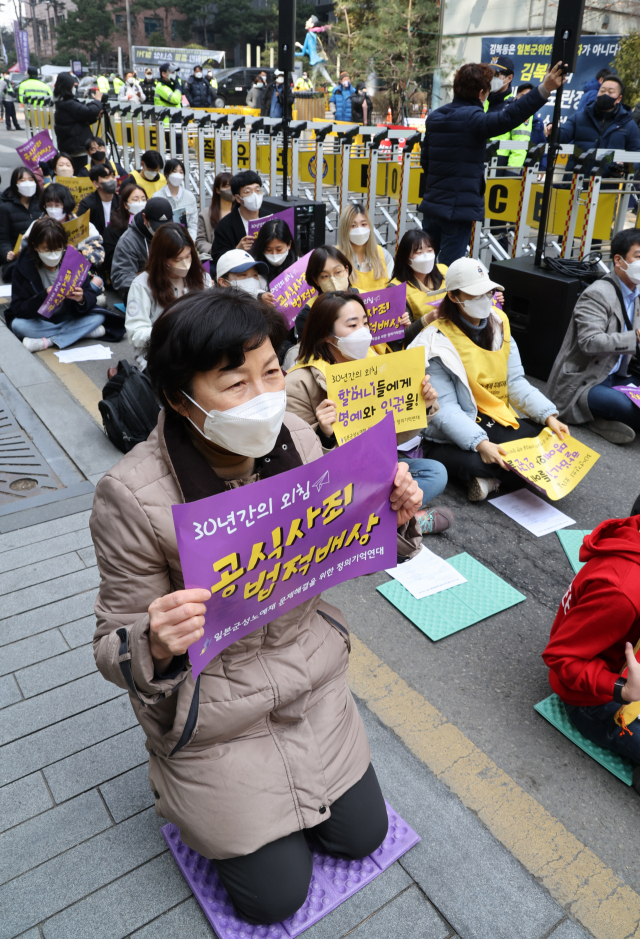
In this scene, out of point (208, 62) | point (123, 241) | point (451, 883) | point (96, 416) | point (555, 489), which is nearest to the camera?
point (451, 883)

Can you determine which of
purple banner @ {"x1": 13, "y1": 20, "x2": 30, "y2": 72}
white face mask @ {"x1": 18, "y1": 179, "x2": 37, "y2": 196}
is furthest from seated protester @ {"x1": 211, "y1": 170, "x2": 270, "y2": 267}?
purple banner @ {"x1": 13, "y1": 20, "x2": 30, "y2": 72}

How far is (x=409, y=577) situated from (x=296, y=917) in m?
1.78

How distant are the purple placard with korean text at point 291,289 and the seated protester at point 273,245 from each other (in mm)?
843

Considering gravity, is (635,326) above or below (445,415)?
above

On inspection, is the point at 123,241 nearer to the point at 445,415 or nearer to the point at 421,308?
the point at 421,308

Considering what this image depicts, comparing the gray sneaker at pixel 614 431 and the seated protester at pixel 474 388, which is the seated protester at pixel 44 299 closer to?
the seated protester at pixel 474 388

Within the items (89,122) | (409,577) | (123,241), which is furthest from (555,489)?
(89,122)

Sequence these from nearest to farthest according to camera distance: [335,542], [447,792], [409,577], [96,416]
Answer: [335,542] < [447,792] < [409,577] < [96,416]

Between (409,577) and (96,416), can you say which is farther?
(96,416)

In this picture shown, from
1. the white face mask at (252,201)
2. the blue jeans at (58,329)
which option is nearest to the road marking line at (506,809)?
the blue jeans at (58,329)

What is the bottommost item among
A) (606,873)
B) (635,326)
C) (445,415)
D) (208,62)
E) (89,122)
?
(606,873)

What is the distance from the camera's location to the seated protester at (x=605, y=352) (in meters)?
4.89

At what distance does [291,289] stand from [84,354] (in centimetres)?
254

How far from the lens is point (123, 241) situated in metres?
6.38
